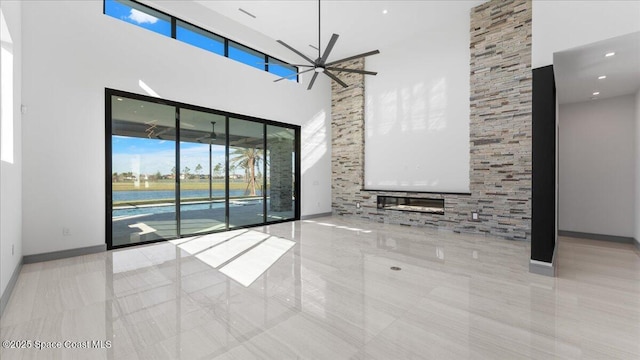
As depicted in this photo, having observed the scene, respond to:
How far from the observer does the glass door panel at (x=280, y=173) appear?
720 centimetres

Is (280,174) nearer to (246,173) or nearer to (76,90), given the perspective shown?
(246,173)

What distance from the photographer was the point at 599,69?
3.81m

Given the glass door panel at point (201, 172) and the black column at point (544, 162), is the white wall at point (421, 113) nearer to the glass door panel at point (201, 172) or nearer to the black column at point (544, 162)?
the black column at point (544, 162)

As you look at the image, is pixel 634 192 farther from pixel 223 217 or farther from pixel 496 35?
pixel 223 217

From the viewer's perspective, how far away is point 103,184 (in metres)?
4.49

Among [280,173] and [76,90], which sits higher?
[76,90]

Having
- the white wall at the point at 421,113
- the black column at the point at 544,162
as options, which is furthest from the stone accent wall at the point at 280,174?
the black column at the point at 544,162

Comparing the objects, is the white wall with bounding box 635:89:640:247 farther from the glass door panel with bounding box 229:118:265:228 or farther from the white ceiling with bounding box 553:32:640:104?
the glass door panel with bounding box 229:118:265:228

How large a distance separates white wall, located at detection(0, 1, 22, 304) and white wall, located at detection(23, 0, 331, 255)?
0.74 ft

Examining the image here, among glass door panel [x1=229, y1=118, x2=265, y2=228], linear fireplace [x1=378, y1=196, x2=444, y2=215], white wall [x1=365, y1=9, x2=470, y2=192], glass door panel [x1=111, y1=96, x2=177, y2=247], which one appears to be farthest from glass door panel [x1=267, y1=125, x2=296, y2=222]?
linear fireplace [x1=378, y1=196, x2=444, y2=215]

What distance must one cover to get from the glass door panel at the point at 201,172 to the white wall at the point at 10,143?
225cm

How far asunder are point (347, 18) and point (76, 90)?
5320mm

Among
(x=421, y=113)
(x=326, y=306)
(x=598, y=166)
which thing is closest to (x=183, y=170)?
(x=326, y=306)

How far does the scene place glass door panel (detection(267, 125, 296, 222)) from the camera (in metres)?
7.20
